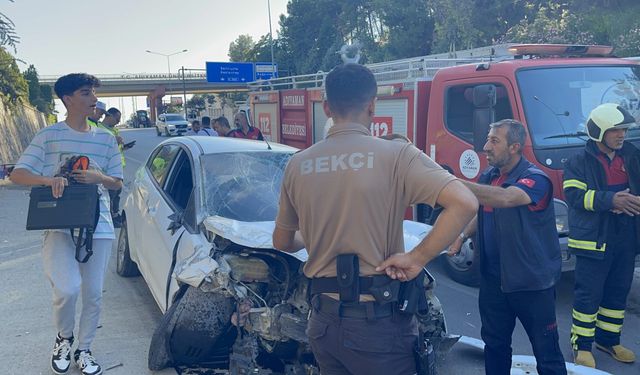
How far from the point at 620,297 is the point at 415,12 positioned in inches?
1174

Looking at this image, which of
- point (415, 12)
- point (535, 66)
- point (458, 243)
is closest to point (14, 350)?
point (458, 243)

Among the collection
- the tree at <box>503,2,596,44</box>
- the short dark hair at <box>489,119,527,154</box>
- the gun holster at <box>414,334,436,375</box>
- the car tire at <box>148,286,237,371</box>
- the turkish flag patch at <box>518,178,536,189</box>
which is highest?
the tree at <box>503,2,596,44</box>

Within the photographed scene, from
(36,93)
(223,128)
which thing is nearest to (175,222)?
(223,128)

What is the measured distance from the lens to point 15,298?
561 centimetres

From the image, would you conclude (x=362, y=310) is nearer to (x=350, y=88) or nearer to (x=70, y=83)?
(x=350, y=88)

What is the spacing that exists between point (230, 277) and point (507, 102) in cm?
354

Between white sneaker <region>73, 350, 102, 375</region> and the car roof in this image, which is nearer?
white sneaker <region>73, 350, 102, 375</region>

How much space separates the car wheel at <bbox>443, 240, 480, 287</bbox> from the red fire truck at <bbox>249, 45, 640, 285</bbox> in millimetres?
10

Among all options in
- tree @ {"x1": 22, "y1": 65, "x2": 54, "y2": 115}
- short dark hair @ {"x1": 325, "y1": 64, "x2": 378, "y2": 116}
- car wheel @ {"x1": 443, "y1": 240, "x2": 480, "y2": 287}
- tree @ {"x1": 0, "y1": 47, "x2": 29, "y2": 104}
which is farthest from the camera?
tree @ {"x1": 22, "y1": 65, "x2": 54, "y2": 115}

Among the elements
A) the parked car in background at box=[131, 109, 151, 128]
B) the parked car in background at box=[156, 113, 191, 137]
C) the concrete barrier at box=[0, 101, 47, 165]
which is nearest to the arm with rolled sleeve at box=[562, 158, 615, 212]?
the concrete barrier at box=[0, 101, 47, 165]

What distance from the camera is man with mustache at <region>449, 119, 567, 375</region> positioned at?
126 inches

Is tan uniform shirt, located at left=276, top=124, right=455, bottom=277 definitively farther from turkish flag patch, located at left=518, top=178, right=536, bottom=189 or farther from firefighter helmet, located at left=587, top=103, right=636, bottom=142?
firefighter helmet, located at left=587, top=103, right=636, bottom=142

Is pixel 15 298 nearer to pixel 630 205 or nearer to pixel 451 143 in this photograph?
pixel 451 143

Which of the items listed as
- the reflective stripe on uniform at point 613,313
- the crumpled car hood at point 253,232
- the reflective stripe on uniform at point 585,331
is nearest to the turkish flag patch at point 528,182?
the crumpled car hood at point 253,232
